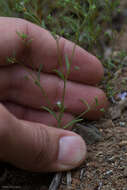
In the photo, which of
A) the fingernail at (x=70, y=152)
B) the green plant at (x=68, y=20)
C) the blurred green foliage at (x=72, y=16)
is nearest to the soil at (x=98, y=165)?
the fingernail at (x=70, y=152)

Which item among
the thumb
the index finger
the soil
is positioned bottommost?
the soil

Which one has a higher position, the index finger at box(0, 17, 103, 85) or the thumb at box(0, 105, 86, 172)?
the index finger at box(0, 17, 103, 85)

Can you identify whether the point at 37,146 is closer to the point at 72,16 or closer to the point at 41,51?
the point at 41,51

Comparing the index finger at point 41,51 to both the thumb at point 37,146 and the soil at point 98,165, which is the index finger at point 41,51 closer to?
the soil at point 98,165

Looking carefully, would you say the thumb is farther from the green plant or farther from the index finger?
the index finger

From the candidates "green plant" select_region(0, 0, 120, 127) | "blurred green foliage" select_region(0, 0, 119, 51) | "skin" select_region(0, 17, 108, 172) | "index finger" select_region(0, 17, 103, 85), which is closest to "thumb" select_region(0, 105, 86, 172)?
"skin" select_region(0, 17, 108, 172)

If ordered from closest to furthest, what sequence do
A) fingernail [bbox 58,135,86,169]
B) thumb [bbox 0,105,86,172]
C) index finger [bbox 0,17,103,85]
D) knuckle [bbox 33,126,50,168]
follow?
thumb [bbox 0,105,86,172] → knuckle [bbox 33,126,50,168] → fingernail [bbox 58,135,86,169] → index finger [bbox 0,17,103,85]

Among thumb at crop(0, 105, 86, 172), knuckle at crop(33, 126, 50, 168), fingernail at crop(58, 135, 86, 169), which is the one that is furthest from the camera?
fingernail at crop(58, 135, 86, 169)
